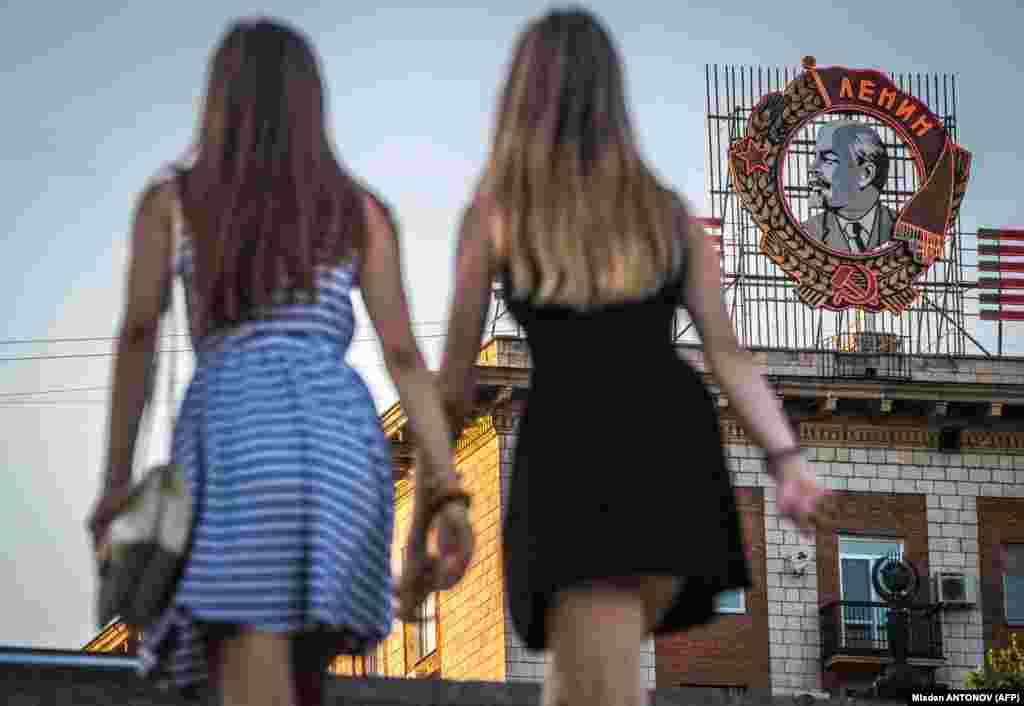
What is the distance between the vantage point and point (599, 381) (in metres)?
5.72

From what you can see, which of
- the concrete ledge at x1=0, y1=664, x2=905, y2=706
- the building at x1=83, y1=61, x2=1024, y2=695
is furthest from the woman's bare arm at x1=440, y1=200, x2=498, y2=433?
the building at x1=83, y1=61, x2=1024, y2=695

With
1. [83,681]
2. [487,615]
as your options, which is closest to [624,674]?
[83,681]

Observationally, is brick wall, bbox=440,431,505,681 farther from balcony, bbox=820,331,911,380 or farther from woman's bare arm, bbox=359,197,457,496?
woman's bare arm, bbox=359,197,457,496

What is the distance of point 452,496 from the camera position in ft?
19.3

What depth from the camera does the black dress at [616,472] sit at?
5.52 metres

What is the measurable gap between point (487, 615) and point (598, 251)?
47.5 meters

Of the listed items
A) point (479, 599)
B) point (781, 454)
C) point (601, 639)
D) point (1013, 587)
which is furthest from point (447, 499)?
point (1013, 587)

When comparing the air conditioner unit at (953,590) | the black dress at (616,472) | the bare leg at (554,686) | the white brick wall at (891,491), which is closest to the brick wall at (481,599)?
the white brick wall at (891,491)

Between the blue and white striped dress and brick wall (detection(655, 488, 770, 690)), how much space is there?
46440 mm

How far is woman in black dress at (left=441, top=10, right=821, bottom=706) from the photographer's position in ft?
18.1

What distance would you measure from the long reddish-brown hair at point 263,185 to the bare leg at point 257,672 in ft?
2.52

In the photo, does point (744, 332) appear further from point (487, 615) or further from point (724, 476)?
point (724, 476)

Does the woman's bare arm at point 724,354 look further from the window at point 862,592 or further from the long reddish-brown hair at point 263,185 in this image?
the window at point 862,592

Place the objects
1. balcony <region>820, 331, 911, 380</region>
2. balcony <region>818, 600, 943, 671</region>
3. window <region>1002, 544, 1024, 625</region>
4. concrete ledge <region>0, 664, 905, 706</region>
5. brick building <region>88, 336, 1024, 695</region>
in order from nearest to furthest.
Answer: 1. concrete ledge <region>0, 664, 905, 706</region>
2. balcony <region>818, 600, 943, 671</region>
3. brick building <region>88, 336, 1024, 695</region>
4. window <region>1002, 544, 1024, 625</region>
5. balcony <region>820, 331, 911, 380</region>
